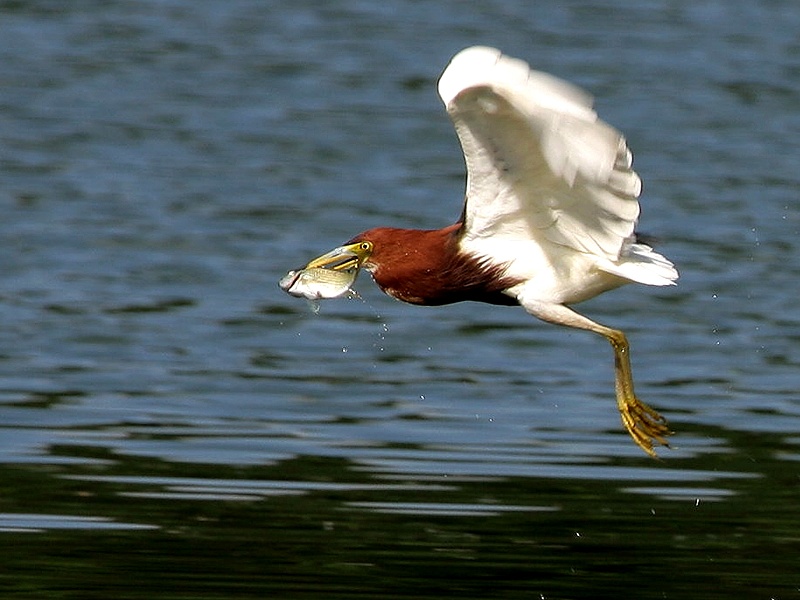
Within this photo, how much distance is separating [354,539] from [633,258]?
1928 mm

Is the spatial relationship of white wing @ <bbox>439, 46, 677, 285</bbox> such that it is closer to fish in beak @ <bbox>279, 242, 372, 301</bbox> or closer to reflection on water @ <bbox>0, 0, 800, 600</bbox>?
fish in beak @ <bbox>279, 242, 372, 301</bbox>

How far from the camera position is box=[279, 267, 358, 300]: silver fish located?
31.7 ft

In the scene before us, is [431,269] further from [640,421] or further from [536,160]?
[640,421]

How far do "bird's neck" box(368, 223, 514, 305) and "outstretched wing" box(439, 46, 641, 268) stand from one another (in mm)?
122

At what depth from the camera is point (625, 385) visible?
1000 cm

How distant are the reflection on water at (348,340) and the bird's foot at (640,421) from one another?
20.9 inches

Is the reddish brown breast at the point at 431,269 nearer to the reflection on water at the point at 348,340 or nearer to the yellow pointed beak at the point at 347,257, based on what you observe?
the yellow pointed beak at the point at 347,257

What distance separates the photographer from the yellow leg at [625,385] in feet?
31.1

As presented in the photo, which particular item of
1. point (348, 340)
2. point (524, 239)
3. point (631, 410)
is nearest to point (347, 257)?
point (524, 239)

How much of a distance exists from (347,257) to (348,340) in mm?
5747

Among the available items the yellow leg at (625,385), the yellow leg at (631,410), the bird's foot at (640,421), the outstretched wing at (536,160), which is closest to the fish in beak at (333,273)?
the outstretched wing at (536,160)

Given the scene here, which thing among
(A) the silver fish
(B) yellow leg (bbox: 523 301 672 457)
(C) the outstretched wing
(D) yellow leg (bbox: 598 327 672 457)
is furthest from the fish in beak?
(D) yellow leg (bbox: 598 327 672 457)

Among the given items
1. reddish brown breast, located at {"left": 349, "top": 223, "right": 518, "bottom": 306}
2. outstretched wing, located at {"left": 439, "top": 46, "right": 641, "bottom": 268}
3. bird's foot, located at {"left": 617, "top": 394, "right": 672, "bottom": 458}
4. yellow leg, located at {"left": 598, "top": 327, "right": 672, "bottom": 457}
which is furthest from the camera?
bird's foot, located at {"left": 617, "top": 394, "right": 672, "bottom": 458}

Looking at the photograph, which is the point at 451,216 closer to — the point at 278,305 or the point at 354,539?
the point at 278,305
